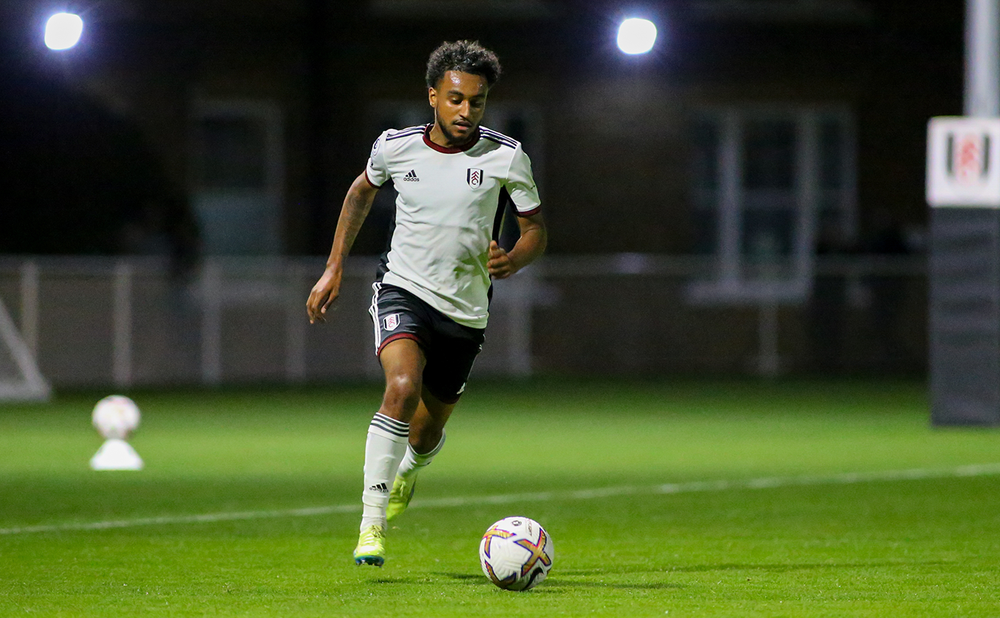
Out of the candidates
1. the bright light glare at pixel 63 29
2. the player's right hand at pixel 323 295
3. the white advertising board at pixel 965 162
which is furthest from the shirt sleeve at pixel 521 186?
the white advertising board at pixel 965 162

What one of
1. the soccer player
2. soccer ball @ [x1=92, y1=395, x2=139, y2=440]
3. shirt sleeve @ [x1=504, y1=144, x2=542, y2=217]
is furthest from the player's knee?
soccer ball @ [x1=92, y1=395, x2=139, y2=440]

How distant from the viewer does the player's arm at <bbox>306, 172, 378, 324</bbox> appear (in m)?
8.31

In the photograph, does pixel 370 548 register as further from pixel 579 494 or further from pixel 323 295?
pixel 579 494

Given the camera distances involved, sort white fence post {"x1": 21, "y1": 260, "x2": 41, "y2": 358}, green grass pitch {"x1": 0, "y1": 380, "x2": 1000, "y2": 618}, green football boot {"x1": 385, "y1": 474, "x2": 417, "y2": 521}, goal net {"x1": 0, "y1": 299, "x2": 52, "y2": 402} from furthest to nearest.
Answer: white fence post {"x1": 21, "y1": 260, "x2": 41, "y2": 358} < goal net {"x1": 0, "y1": 299, "x2": 52, "y2": 402} < green football boot {"x1": 385, "y1": 474, "x2": 417, "y2": 521} < green grass pitch {"x1": 0, "y1": 380, "x2": 1000, "y2": 618}

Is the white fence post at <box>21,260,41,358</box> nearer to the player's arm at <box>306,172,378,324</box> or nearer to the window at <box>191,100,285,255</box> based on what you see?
the window at <box>191,100,285,255</box>

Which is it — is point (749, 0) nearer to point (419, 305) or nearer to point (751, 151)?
point (751, 151)

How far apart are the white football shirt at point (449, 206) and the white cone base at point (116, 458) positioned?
601cm

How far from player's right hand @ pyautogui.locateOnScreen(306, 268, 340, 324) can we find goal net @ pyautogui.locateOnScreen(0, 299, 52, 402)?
14430 mm

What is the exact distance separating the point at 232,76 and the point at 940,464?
17.0 metres

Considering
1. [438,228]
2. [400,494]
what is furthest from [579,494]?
[438,228]

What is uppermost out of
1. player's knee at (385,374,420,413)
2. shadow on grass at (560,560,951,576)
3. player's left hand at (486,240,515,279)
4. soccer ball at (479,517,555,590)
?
player's left hand at (486,240,515,279)

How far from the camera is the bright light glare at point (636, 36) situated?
11.9 metres

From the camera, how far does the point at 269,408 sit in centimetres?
2128

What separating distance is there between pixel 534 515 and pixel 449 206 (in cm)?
309
